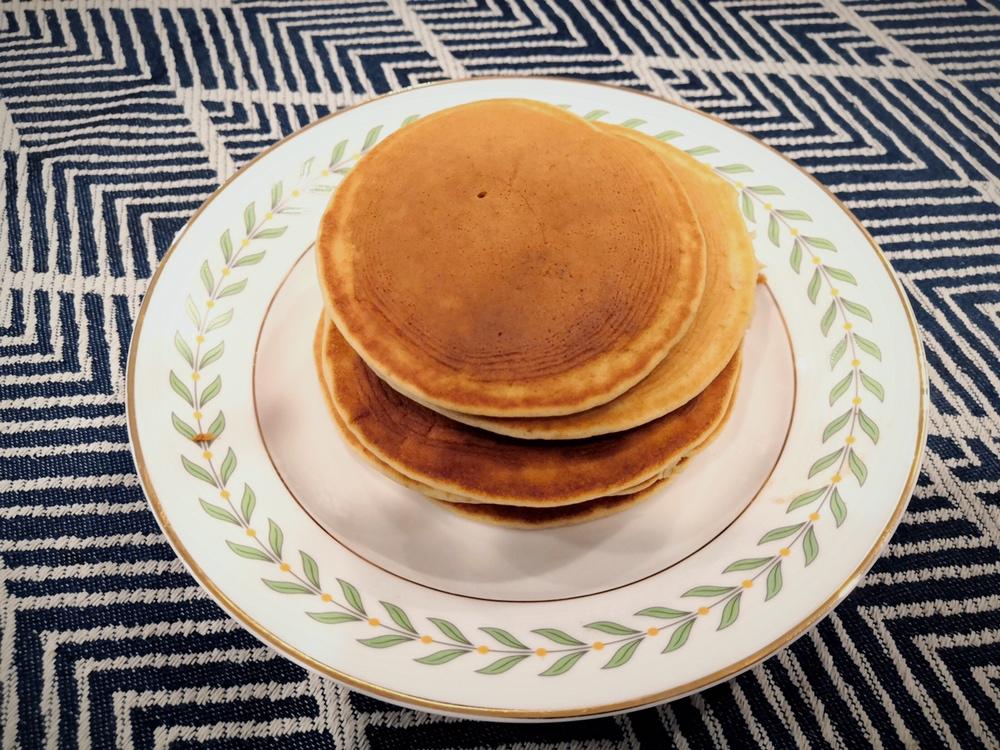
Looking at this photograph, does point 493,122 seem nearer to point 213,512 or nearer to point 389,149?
point 389,149

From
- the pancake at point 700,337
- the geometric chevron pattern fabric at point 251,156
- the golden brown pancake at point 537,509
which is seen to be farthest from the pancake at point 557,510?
the geometric chevron pattern fabric at point 251,156

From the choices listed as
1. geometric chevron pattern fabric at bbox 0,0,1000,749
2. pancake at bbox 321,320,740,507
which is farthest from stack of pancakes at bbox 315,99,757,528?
geometric chevron pattern fabric at bbox 0,0,1000,749

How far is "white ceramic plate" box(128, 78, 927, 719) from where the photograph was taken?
912 millimetres

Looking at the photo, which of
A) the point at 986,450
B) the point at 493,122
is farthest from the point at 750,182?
the point at 986,450

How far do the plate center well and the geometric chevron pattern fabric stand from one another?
0.76 feet

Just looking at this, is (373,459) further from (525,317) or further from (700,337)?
(700,337)

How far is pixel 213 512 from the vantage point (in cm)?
99

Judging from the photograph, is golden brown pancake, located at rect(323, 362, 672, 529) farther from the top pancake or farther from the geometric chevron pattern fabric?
the geometric chevron pattern fabric

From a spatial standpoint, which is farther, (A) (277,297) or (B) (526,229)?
(A) (277,297)

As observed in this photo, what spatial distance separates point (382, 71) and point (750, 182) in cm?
90

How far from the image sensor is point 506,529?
104 centimetres

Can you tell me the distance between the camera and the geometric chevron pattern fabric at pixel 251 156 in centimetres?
107

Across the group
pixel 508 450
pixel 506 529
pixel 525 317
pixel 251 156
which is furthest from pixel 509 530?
pixel 251 156

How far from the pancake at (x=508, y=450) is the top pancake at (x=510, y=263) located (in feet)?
0.30
